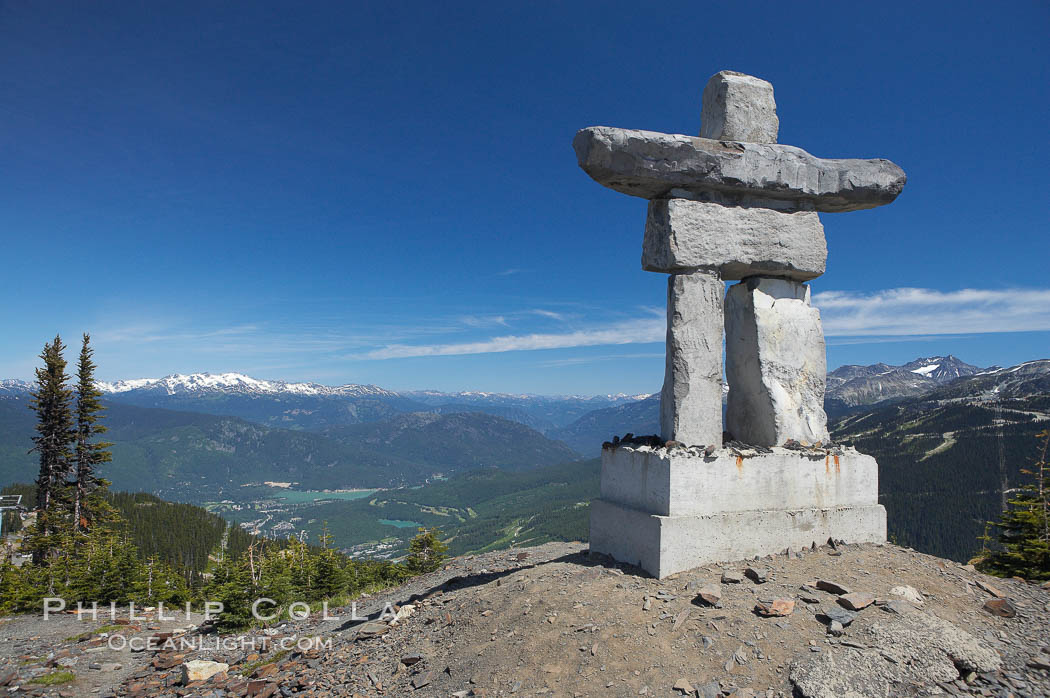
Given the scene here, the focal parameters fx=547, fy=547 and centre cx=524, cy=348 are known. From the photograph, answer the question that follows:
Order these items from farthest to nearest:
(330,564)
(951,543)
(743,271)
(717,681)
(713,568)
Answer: (951,543), (330,564), (743,271), (713,568), (717,681)

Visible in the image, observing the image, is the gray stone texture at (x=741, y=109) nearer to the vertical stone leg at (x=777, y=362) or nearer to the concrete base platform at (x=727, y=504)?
the vertical stone leg at (x=777, y=362)

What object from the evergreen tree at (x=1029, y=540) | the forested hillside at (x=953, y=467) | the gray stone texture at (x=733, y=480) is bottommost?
the forested hillside at (x=953, y=467)

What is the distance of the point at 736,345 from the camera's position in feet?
34.6

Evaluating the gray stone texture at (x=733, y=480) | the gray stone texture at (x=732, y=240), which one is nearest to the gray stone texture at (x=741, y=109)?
the gray stone texture at (x=732, y=240)

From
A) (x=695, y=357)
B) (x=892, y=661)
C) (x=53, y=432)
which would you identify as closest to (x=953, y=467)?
(x=695, y=357)

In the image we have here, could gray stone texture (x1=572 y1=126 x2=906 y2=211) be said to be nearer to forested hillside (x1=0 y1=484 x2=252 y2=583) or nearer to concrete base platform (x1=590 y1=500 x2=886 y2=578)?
concrete base platform (x1=590 y1=500 x2=886 y2=578)

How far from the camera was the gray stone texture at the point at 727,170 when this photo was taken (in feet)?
29.8

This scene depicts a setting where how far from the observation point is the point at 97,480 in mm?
29312

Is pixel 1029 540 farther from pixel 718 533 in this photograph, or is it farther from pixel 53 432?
pixel 53 432

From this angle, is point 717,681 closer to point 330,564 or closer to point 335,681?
point 335,681

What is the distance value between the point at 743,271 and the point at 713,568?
516 centimetres

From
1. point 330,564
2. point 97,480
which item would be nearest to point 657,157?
point 330,564

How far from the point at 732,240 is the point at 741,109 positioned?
2619 mm

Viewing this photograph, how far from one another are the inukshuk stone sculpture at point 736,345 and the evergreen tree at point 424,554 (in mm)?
11173
